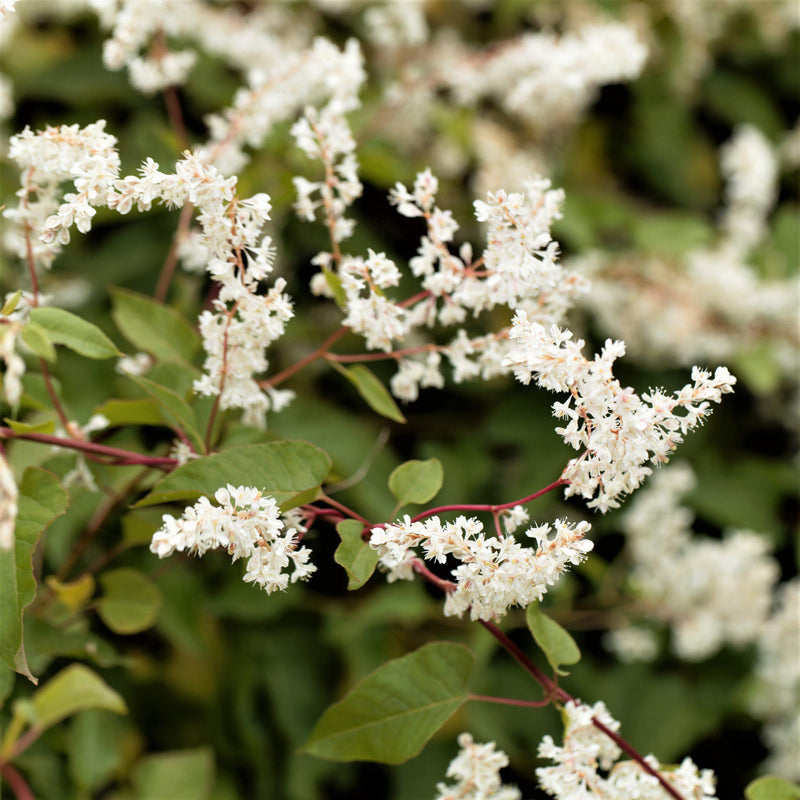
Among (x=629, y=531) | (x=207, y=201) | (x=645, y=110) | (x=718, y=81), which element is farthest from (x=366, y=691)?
(x=718, y=81)

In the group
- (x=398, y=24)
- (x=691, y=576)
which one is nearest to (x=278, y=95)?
(x=398, y=24)

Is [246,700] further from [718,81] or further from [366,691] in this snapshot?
[718,81]

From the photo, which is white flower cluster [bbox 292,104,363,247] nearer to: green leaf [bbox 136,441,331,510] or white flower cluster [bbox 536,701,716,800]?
green leaf [bbox 136,441,331,510]

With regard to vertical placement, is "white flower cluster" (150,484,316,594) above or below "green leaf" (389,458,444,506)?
above

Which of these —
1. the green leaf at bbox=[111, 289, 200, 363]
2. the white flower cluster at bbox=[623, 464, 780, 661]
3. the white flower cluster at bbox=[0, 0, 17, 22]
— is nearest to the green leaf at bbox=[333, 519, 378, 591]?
the green leaf at bbox=[111, 289, 200, 363]

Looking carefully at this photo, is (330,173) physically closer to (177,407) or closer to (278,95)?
(177,407)

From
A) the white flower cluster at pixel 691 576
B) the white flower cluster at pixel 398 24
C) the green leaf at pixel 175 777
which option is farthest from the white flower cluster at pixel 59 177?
the white flower cluster at pixel 691 576
